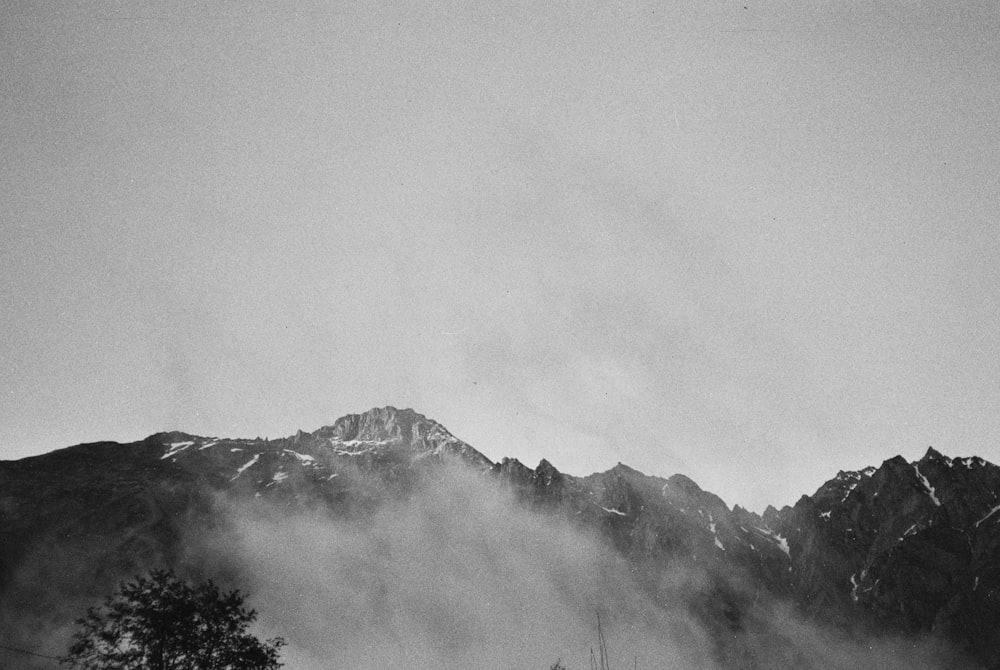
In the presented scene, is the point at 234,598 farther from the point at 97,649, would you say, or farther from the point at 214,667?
the point at 97,649

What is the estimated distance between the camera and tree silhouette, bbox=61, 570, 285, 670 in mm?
45719

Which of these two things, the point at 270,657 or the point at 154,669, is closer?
the point at 154,669

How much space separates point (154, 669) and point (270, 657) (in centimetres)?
795

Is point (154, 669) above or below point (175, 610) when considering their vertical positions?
below

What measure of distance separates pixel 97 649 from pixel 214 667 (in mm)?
7937

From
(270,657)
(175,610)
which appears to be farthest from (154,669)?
(270,657)

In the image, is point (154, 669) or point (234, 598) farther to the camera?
point (234, 598)

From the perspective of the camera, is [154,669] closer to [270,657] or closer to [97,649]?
[97,649]

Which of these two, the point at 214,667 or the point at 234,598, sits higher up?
the point at 234,598

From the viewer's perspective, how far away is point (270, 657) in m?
50.2

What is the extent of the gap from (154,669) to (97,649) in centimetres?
437

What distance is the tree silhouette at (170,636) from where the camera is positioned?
45719mm

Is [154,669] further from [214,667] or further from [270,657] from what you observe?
[270,657]

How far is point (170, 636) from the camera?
4656 cm
